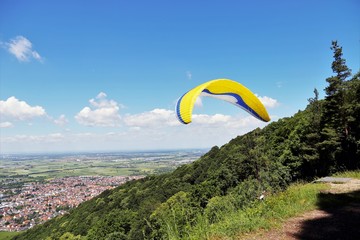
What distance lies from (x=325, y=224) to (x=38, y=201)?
108 metres

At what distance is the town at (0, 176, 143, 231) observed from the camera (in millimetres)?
74431

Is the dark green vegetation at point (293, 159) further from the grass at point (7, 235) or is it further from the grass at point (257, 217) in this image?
the grass at point (7, 235)

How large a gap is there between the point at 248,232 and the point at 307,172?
3057 centimetres

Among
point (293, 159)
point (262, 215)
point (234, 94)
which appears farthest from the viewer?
point (293, 159)

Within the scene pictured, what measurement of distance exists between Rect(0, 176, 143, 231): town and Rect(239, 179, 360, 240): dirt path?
245 ft

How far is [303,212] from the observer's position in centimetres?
652

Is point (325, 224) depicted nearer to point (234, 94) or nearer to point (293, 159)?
point (234, 94)

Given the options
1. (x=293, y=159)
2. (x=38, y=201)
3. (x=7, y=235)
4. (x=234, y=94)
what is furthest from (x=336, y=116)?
(x=38, y=201)

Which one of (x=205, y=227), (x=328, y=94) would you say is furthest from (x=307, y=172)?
(x=205, y=227)

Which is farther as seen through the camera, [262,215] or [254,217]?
[262,215]

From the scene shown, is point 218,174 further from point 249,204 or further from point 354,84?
point 249,204

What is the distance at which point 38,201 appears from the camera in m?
95.3

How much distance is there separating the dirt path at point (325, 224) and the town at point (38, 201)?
245 feet

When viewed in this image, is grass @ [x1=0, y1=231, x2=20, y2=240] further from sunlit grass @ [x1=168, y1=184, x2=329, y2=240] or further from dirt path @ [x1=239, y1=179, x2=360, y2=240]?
dirt path @ [x1=239, y1=179, x2=360, y2=240]
